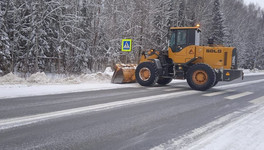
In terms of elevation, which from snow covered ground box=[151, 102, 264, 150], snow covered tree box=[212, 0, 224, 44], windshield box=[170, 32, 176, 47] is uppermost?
snow covered tree box=[212, 0, 224, 44]

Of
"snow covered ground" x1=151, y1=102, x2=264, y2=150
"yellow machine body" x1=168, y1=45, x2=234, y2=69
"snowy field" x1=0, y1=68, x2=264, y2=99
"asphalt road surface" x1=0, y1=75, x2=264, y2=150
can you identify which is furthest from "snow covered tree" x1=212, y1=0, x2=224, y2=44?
"snow covered ground" x1=151, y1=102, x2=264, y2=150

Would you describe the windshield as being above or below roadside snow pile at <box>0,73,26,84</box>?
above

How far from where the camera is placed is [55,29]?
76.7 ft

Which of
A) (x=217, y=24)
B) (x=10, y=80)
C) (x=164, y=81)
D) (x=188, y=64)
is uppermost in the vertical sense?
(x=217, y=24)

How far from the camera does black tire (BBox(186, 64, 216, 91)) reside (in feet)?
31.5

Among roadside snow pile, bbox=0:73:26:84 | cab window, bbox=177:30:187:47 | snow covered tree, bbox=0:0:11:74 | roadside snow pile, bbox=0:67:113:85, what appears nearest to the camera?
roadside snow pile, bbox=0:73:26:84

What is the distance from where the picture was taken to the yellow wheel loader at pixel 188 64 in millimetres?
9875

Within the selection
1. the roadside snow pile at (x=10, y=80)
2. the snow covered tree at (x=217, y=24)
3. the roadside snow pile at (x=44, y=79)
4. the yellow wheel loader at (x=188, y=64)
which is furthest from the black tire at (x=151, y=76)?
the snow covered tree at (x=217, y=24)

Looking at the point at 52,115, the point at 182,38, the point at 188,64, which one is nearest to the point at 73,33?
the point at 182,38

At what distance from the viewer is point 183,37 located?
1075 centimetres

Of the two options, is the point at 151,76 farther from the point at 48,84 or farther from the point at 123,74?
the point at 48,84

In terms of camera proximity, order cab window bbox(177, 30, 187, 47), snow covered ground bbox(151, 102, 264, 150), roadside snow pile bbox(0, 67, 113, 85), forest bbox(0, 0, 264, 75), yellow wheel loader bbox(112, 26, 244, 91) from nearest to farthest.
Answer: snow covered ground bbox(151, 102, 264, 150) < roadside snow pile bbox(0, 67, 113, 85) < yellow wheel loader bbox(112, 26, 244, 91) < cab window bbox(177, 30, 187, 47) < forest bbox(0, 0, 264, 75)

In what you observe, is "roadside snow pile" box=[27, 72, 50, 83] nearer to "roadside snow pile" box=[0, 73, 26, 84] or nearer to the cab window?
"roadside snow pile" box=[0, 73, 26, 84]

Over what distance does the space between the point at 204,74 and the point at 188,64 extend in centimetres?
101
